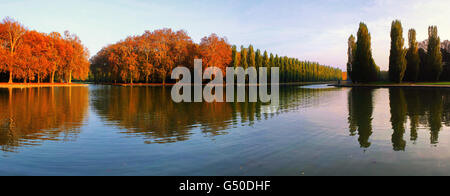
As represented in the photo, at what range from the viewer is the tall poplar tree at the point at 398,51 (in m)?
42.2

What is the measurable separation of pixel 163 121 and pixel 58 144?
160 inches

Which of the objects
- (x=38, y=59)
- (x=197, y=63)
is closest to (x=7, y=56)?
(x=38, y=59)

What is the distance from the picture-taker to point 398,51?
42.3 meters

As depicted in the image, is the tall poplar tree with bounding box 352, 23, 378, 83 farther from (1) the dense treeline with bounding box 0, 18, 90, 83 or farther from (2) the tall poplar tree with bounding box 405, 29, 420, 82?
(1) the dense treeline with bounding box 0, 18, 90, 83

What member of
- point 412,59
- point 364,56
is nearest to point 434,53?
point 412,59

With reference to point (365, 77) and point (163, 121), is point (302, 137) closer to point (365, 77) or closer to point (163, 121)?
point (163, 121)

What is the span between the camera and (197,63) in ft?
194

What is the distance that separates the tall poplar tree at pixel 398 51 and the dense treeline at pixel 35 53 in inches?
2358

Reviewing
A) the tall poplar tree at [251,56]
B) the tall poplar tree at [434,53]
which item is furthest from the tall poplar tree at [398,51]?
the tall poplar tree at [251,56]

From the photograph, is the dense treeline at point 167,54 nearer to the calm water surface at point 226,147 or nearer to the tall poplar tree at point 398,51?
the tall poplar tree at point 398,51

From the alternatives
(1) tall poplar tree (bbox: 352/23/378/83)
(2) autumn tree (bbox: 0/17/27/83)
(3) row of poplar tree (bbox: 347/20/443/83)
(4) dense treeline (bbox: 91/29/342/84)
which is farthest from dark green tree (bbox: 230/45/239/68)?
(2) autumn tree (bbox: 0/17/27/83)

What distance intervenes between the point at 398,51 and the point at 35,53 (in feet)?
207

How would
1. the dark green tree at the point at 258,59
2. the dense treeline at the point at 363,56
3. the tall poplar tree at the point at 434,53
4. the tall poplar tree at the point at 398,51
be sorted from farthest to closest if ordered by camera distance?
the dark green tree at the point at 258,59
the dense treeline at the point at 363,56
the tall poplar tree at the point at 434,53
the tall poplar tree at the point at 398,51
